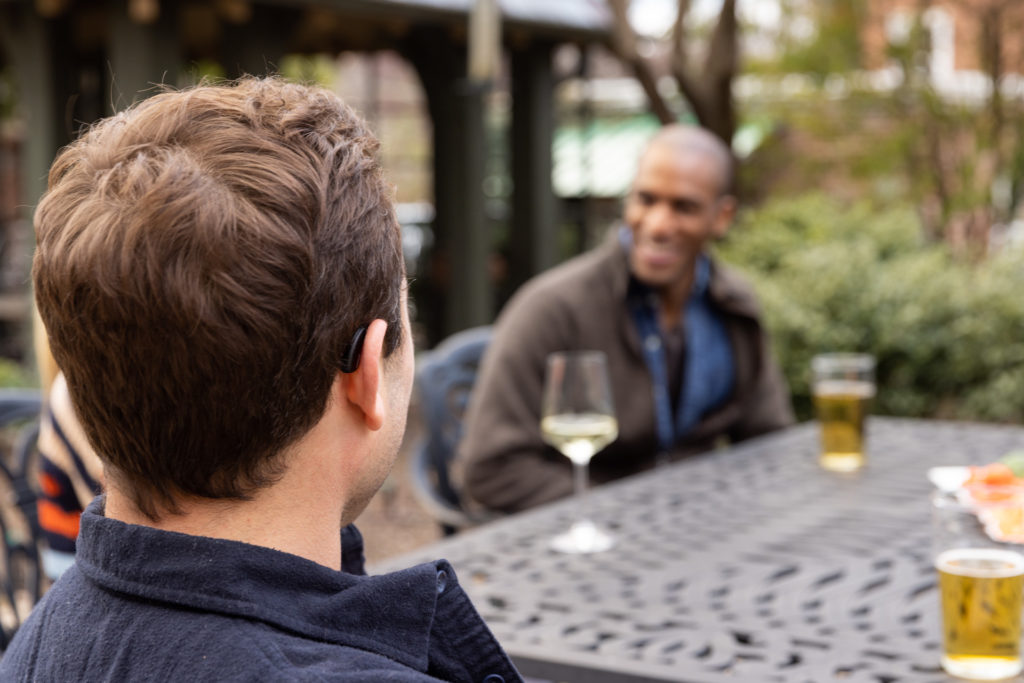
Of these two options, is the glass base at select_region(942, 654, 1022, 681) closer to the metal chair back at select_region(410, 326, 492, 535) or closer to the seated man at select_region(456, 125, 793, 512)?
the seated man at select_region(456, 125, 793, 512)

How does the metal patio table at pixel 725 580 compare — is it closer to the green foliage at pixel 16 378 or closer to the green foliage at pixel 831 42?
the green foliage at pixel 16 378

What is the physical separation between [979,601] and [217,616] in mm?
1225

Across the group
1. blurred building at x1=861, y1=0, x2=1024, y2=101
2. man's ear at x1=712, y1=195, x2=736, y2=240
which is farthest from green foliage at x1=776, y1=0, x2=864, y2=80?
man's ear at x1=712, y1=195, x2=736, y2=240

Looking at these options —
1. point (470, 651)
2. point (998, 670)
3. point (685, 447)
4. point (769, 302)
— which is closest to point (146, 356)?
point (470, 651)

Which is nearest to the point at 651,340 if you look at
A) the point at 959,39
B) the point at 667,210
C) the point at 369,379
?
the point at 667,210

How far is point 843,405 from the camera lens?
10.3 feet

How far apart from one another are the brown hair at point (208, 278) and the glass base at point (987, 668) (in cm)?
114

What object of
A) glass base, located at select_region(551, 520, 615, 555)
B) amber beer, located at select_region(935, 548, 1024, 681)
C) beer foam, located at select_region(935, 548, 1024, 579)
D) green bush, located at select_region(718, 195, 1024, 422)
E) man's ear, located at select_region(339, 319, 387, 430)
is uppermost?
man's ear, located at select_region(339, 319, 387, 430)

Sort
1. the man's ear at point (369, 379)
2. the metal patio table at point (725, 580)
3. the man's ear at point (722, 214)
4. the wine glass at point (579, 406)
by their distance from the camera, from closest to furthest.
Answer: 1. the man's ear at point (369, 379)
2. the metal patio table at point (725, 580)
3. the wine glass at point (579, 406)
4. the man's ear at point (722, 214)

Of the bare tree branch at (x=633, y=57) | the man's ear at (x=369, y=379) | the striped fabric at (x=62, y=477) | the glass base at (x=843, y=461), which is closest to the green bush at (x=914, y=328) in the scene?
the bare tree branch at (x=633, y=57)

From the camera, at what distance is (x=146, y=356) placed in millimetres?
932

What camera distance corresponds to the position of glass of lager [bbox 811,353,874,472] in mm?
3119

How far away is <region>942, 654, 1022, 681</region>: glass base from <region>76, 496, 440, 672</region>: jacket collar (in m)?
1.01

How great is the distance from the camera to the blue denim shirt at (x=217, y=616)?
921mm
